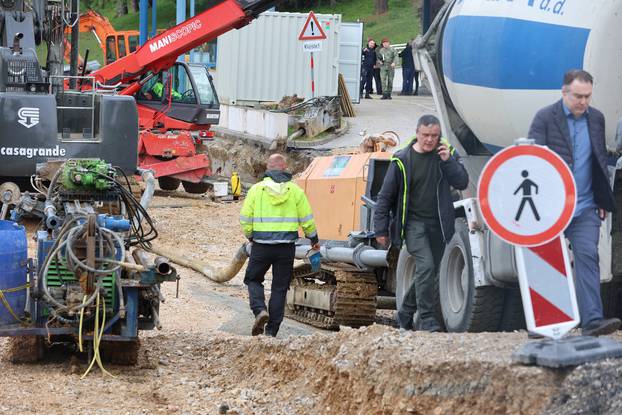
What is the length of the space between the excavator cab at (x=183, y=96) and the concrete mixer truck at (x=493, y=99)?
12842 mm

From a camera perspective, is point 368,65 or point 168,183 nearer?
point 168,183

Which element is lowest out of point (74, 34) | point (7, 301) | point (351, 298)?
point (351, 298)

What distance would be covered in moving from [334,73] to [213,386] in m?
24.3

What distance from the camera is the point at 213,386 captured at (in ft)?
30.3

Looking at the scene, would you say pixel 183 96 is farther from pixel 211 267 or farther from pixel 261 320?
pixel 261 320

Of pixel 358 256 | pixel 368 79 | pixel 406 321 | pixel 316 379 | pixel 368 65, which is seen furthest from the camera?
pixel 368 79

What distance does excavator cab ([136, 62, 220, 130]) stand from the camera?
24.8m

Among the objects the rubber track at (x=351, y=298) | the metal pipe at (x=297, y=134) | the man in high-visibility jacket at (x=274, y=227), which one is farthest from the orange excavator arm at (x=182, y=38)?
the man in high-visibility jacket at (x=274, y=227)

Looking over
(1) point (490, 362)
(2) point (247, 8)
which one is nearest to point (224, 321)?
(1) point (490, 362)

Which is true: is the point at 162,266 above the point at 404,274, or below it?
above

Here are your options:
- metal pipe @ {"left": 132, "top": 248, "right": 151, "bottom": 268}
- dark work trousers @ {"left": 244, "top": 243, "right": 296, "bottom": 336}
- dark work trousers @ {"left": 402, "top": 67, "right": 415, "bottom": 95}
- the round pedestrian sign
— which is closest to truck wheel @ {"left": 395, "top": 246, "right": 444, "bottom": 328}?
dark work trousers @ {"left": 244, "top": 243, "right": 296, "bottom": 336}

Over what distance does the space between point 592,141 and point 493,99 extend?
6.11 ft

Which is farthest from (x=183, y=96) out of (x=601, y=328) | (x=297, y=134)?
(x=601, y=328)

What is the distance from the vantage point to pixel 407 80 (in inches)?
1543
